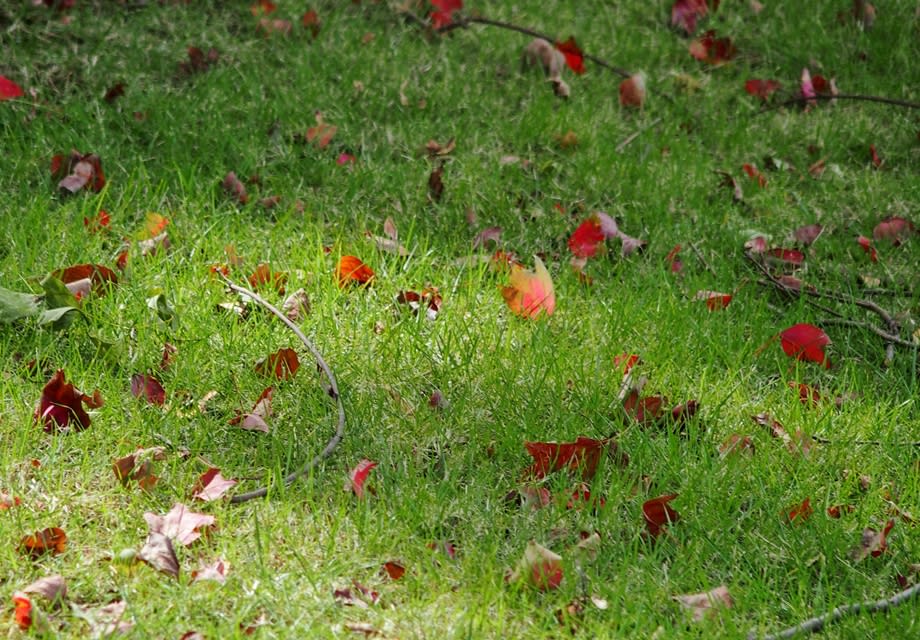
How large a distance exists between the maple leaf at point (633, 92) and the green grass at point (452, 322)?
51 millimetres

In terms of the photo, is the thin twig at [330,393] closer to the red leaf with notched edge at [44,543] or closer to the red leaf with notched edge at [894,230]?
the red leaf with notched edge at [44,543]

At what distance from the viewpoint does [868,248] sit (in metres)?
3.29

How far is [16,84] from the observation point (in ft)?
11.4

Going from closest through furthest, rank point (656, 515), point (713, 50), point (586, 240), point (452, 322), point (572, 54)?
1. point (656, 515)
2. point (452, 322)
3. point (586, 240)
4. point (572, 54)
5. point (713, 50)

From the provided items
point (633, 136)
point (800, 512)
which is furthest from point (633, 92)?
point (800, 512)

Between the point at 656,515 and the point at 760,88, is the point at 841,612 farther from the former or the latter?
the point at 760,88

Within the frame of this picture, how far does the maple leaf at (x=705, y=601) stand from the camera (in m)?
1.92

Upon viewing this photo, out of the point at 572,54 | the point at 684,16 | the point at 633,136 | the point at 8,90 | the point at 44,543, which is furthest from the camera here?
the point at 684,16

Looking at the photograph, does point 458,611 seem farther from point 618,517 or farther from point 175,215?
point 175,215

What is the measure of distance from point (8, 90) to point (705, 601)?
2647 mm

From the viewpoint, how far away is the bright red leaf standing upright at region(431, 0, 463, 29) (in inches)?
165

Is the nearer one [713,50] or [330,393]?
[330,393]

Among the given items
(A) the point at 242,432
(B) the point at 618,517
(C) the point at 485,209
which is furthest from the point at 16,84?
(B) the point at 618,517

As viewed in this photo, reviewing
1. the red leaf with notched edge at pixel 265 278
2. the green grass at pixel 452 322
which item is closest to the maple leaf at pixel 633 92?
the green grass at pixel 452 322
